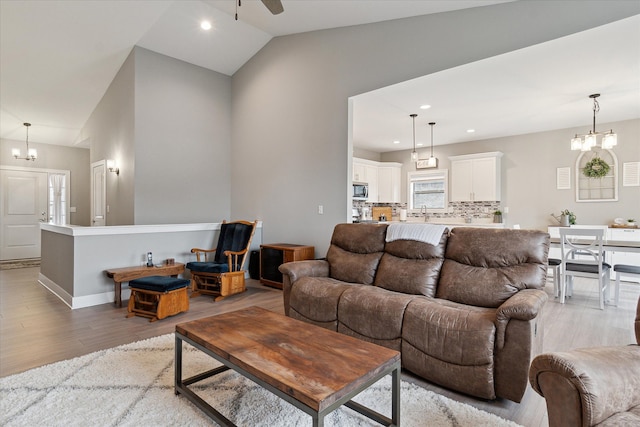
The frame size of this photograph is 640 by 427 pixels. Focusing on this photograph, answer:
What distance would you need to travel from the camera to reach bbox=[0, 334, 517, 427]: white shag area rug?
6.00 ft

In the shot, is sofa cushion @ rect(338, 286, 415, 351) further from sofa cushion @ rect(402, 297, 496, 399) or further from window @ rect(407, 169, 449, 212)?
window @ rect(407, 169, 449, 212)

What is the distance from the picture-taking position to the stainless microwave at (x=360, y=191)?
25.5 feet

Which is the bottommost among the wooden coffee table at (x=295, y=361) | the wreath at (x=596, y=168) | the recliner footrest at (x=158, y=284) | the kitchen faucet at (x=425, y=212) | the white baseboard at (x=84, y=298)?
the white baseboard at (x=84, y=298)

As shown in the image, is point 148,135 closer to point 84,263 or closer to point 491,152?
point 84,263

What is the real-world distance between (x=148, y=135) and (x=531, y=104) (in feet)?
19.9

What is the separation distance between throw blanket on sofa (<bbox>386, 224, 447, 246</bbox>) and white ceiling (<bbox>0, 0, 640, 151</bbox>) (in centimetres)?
194

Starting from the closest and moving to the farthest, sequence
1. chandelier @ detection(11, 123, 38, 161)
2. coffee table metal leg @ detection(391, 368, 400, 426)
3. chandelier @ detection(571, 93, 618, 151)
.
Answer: coffee table metal leg @ detection(391, 368, 400, 426) < chandelier @ detection(571, 93, 618, 151) < chandelier @ detection(11, 123, 38, 161)

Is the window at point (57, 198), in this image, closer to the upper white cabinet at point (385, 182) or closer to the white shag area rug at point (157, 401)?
the white shag area rug at point (157, 401)

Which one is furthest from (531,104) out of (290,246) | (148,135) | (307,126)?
(148,135)

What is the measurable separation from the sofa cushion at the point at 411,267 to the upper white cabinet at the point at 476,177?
15.7 ft

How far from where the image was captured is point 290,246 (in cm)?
507

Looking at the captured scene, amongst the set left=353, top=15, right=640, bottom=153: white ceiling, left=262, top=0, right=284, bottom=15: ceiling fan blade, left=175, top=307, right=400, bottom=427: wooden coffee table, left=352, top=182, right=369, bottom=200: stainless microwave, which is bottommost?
left=175, top=307, right=400, bottom=427: wooden coffee table

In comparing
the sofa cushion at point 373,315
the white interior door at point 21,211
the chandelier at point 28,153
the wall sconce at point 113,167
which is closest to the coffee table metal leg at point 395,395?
the sofa cushion at point 373,315

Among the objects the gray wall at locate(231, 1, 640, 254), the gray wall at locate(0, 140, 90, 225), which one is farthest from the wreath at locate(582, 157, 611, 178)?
the gray wall at locate(0, 140, 90, 225)
